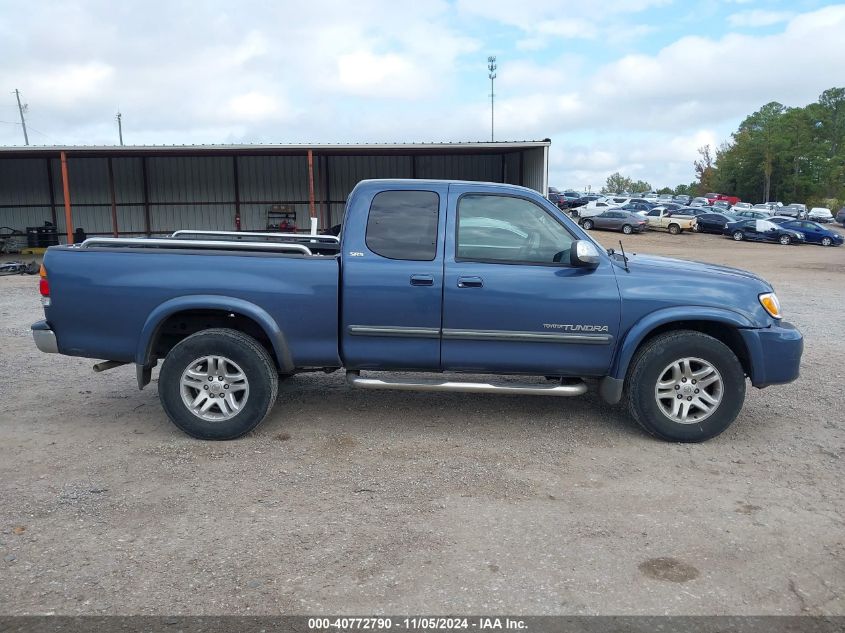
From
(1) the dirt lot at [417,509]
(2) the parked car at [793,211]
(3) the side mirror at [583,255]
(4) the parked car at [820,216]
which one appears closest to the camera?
(1) the dirt lot at [417,509]

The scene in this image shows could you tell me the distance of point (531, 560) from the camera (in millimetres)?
3625

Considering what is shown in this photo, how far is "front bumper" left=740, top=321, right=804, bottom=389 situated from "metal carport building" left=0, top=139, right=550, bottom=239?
791 inches

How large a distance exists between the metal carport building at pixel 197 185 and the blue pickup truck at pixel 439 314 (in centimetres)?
1993

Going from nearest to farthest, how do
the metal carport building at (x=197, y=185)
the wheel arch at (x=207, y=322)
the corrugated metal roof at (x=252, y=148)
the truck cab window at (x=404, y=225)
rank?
the wheel arch at (x=207, y=322)
the truck cab window at (x=404, y=225)
the corrugated metal roof at (x=252, y=148)
the metal carport building at (x=197, y=185)

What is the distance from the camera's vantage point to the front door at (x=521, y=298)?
5184 mm

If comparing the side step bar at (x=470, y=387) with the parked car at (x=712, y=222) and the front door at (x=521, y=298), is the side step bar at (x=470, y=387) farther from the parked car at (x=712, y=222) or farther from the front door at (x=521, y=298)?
the parked car at (x=712, y=222)

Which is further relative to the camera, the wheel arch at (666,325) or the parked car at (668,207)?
the parked car at (668,207)

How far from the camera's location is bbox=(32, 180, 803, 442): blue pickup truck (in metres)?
5.19

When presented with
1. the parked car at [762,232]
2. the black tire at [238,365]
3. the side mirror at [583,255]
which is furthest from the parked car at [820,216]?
the black tire at [238,365]

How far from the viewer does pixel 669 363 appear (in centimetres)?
523

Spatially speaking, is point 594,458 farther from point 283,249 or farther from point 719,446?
point 283,249

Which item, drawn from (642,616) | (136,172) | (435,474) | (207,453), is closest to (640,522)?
(642,616)

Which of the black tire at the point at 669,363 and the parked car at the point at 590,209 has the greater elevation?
the parked car at the point at 590,209

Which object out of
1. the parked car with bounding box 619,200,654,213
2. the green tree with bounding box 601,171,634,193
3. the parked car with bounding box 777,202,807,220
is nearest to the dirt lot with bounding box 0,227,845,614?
the parked car with bounding box 619,200,654,213
